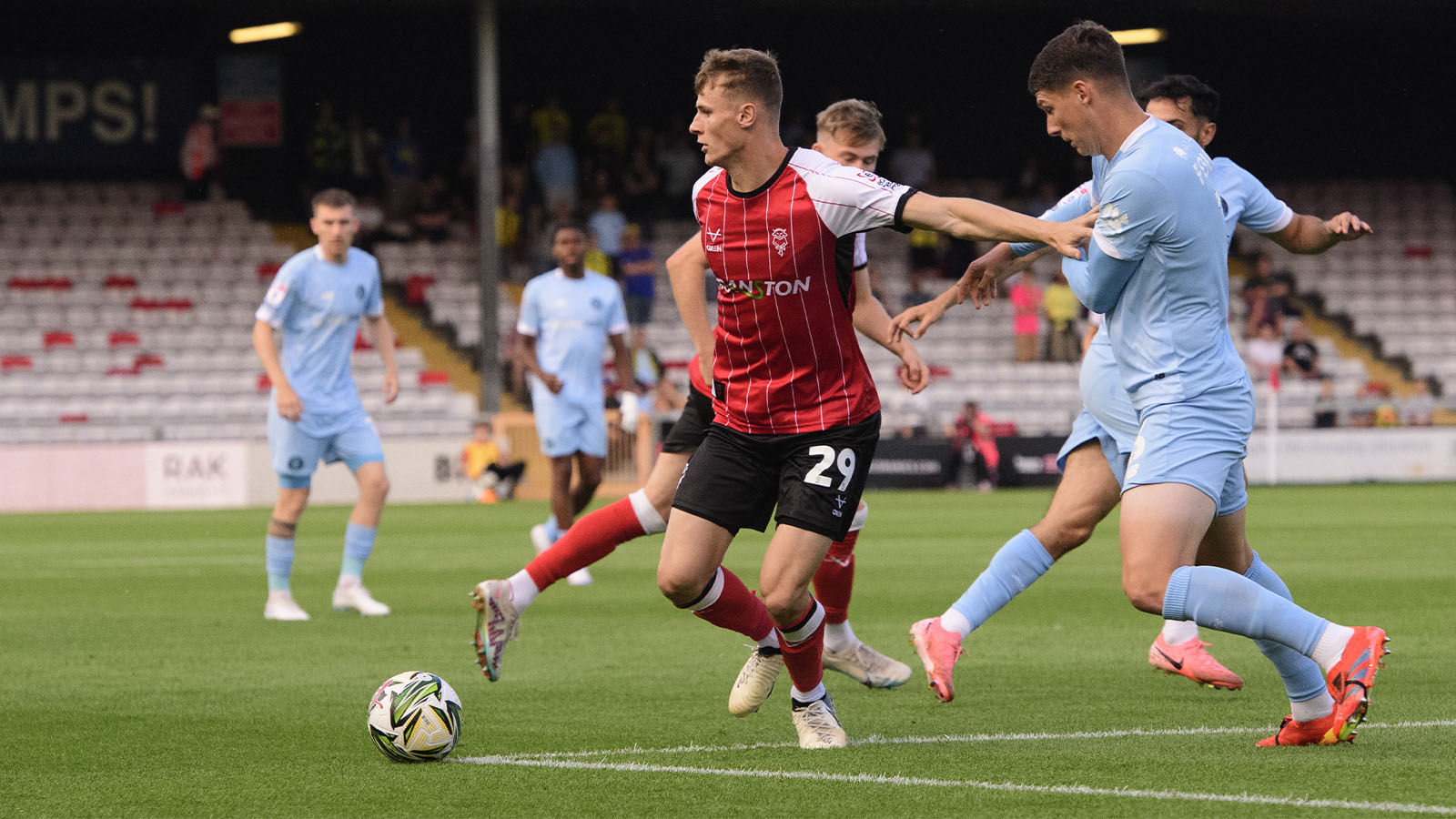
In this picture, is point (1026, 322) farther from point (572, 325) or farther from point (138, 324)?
point (572, 325)

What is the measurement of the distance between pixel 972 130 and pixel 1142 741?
26095 mm

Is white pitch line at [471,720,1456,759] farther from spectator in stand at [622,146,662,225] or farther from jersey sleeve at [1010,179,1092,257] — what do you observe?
spectator in stand at [622,146,662,225]

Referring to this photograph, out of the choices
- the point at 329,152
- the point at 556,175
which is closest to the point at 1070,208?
the point at 556,175

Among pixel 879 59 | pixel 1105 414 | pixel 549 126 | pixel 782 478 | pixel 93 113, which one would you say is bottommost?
pixel 782 478

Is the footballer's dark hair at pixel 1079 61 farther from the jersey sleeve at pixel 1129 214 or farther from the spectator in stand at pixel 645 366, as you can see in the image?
the spectator in stand at pixel 645 366

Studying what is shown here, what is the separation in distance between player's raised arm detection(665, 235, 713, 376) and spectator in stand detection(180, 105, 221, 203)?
2233 centimetres

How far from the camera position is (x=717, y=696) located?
21.4 ft

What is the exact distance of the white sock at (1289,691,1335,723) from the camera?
511cm

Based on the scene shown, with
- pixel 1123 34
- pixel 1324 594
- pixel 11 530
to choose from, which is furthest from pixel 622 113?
pixel 1324 594

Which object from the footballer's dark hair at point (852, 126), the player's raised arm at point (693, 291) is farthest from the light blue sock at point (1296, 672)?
the footballer's dark hair at point (852, 126)

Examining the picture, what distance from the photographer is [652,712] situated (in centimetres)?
Result: 616

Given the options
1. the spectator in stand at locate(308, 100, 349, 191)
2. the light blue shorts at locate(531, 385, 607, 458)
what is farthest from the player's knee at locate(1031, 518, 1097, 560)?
the spectator in stand at locate(308, 100, 349, 191)

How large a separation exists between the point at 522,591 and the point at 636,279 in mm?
19145

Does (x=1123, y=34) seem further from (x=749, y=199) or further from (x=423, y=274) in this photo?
(x=749, y=199)
